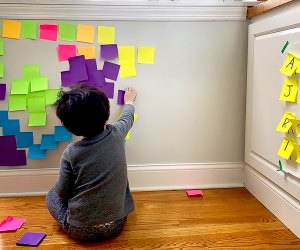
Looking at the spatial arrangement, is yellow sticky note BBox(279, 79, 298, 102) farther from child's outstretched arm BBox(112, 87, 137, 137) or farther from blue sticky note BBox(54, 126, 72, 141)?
blue sticky note BBox(54, 126, 72, 141)

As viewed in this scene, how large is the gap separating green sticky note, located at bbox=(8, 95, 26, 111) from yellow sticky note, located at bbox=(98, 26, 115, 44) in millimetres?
477

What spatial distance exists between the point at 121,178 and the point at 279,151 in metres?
0.64

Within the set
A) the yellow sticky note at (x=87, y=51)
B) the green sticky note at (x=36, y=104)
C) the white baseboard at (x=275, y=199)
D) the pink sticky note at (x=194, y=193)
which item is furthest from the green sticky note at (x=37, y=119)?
the white baseboard at (x=275, y=199)

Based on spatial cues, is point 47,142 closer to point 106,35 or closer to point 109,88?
point 109,88

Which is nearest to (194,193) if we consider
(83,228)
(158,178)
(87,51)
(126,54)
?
(158,178)

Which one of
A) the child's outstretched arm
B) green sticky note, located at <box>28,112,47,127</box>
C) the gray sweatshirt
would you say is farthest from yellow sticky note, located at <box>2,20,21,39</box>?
the gray sweatshirt

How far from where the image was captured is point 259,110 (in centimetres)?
→ 160

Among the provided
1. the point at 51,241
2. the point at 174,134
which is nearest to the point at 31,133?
the point at 51,241

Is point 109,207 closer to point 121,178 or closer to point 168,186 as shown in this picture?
point 121,178

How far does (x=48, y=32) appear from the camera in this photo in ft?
5.41

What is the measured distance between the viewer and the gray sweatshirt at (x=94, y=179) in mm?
1239

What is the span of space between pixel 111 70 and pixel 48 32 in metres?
0.35

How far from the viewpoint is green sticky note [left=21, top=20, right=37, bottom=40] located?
163 centimetres

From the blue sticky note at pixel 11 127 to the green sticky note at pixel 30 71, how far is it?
0.23 m
